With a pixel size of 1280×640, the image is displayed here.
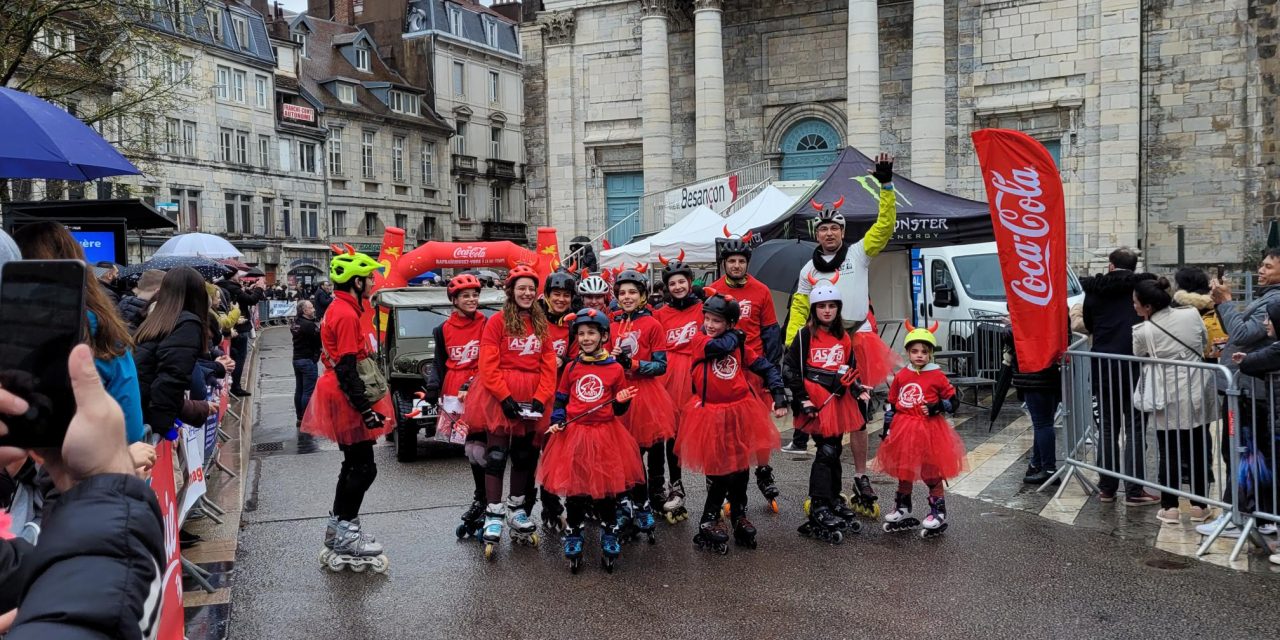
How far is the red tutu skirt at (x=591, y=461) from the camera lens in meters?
6.49

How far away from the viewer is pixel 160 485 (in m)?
4.82

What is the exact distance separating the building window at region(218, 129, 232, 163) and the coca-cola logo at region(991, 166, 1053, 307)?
152 ft

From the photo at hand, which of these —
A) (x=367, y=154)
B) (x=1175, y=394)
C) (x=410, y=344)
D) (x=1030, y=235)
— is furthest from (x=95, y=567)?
(x=367, y=154)

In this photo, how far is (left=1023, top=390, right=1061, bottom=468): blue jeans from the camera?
8.95 meters

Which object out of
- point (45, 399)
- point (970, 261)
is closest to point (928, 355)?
point (45, 399)

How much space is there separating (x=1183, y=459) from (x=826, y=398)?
2800 mm

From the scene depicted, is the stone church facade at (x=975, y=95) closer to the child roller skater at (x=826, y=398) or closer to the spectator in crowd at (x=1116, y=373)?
the spectator in crowd at (x=1116, y=373)

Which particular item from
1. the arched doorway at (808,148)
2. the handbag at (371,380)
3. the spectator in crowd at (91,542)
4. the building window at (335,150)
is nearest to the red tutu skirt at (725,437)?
the handbag at (371,380)

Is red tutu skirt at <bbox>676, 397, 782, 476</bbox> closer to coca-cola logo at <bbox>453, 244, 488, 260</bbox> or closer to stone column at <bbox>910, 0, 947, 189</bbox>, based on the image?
coca-cola logo at <bbox>453, 244, 488, 260</bbox>

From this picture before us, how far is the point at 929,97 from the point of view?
28.1 meters

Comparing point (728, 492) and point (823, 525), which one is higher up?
point (728, 492)

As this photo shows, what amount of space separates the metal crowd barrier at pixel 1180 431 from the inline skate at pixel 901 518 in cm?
166

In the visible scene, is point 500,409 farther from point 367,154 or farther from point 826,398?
point 367,154

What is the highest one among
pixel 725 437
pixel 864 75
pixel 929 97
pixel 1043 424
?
pixel 864 75
